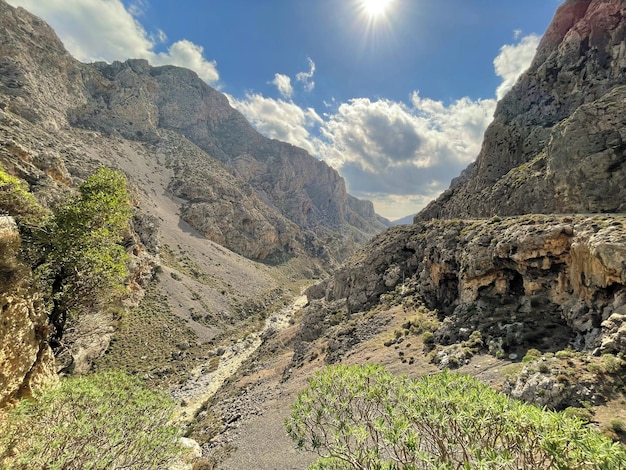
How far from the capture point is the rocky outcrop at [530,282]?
49.6 ft

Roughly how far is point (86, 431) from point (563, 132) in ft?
149

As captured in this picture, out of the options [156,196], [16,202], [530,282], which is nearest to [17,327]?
[16,202]

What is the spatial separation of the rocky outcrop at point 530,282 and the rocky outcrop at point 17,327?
2390 cm

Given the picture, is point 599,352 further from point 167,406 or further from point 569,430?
point 167,406

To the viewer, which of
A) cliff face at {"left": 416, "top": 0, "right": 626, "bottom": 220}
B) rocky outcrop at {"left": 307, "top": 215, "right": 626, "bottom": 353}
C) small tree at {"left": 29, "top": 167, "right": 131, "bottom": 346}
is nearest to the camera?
small tree at {"left": 29, "top": 167, "right": 131, "bottom": 346}

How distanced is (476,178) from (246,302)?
57.7m

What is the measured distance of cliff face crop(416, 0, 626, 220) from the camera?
27391 mm

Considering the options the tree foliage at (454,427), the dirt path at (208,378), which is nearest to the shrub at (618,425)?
the tree foliage at (454,427)

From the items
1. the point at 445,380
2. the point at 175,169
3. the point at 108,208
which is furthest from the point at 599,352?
the point at 175,169

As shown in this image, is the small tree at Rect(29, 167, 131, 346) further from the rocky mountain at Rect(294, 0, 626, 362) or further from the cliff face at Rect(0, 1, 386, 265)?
the cliff face at Rect(0, 1, 386, 265)

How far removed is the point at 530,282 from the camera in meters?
20.3

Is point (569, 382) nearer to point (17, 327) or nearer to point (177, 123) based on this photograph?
point (17, 327)

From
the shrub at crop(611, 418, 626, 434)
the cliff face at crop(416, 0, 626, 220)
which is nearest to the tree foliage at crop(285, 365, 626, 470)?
the shrub at crop(611, 418, 626, 434)

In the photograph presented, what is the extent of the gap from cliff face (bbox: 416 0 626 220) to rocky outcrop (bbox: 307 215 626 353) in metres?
11.3
